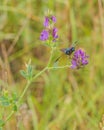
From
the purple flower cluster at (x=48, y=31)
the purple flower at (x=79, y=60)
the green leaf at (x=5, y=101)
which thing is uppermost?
the purple flower cluster at (x=48, y=31)

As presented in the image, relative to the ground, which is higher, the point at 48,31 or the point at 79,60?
the point at 48,31

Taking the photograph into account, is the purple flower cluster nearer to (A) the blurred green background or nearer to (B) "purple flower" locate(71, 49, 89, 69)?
(B) "purple flower" locate(71, 49, 89, 69)

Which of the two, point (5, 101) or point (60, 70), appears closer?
point (5, 101)

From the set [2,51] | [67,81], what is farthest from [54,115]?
[2,51]

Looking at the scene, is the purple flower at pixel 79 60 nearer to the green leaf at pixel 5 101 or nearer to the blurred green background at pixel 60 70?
the green leaf at pixel 5 101

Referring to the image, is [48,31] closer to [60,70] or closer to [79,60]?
[79,60]

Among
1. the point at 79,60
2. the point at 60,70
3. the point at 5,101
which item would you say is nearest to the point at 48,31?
the point at 79,60

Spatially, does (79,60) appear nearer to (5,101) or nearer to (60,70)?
(5,101)

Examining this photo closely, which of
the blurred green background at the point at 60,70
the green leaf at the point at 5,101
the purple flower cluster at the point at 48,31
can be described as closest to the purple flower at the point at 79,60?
the purple flower cluster at the point at 48,31

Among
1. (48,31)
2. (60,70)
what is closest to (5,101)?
(48,31)
